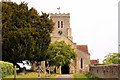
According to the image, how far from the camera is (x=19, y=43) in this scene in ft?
158

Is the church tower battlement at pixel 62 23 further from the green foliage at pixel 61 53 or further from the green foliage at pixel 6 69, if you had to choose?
the green foliage at pixel 6 69

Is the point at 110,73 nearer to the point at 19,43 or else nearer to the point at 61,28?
the point at 19,43

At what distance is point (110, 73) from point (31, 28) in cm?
1964

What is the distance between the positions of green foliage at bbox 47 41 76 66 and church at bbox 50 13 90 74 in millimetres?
4106

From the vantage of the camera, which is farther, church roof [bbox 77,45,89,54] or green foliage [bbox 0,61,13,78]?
church roof [bbox 77,45,89,54]

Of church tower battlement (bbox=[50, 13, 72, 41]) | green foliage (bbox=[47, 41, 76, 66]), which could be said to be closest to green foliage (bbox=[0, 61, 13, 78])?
green foliage (bbox=[47, 41, 76, 66])

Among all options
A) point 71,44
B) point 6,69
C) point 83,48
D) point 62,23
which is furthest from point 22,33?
point 62,23

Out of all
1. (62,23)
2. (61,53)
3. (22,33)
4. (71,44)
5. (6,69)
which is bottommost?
(6,69)

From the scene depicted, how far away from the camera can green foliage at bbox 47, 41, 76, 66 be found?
→ 77.3m

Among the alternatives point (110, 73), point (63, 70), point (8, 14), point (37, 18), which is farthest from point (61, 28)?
point (110, 73)

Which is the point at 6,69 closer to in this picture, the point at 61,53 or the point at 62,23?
the point at 61,53

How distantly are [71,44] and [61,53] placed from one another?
27.5 ft

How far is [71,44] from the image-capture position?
285 feet

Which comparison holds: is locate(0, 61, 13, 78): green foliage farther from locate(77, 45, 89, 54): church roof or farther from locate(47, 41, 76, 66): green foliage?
locate(77, 45, 89, 54): church roof
